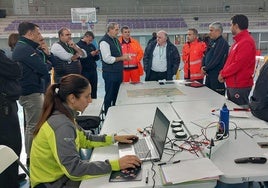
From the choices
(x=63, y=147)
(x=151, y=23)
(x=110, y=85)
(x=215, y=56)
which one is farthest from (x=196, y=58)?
(x=151, y=23)

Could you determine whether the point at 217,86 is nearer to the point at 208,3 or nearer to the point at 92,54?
the point at 92,54

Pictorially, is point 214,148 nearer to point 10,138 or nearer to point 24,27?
point 10,138

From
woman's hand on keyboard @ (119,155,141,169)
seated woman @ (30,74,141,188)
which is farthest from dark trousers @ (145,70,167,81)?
woman's hand on keyboard @ (119,155,141,169)

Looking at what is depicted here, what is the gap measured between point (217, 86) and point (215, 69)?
0.85ft

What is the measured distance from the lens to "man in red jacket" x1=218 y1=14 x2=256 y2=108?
3.29m

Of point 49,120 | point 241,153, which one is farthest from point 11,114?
point 241,153

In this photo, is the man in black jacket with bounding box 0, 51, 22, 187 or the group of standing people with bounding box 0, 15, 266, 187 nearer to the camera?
the group of standing people with bounding box 0, 15, 266, 187

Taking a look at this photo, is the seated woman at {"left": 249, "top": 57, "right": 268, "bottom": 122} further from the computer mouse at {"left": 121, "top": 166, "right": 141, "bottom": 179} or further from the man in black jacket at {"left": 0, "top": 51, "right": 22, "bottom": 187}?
the man in black jacket at {"left": 0, "top": 51, "right": 22, "bottom": 187}

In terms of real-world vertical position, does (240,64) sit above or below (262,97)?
above

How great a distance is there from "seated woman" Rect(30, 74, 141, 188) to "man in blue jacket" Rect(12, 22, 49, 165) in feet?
4.48

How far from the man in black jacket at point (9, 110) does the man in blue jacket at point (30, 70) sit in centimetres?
45

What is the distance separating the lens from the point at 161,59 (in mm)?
4434

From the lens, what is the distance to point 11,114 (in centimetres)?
234

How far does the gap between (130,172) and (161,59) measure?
3.13 meters
